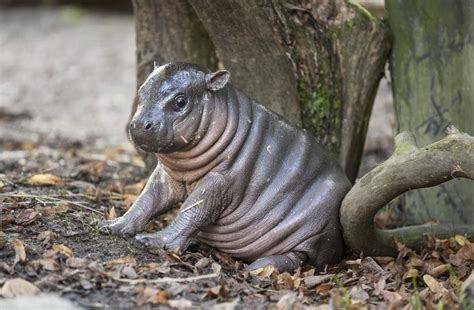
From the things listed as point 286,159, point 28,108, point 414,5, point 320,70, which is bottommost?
point 28,108

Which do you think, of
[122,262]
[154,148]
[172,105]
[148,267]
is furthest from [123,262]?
[172,105]

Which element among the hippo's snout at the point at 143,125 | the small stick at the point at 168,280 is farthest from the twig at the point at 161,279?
the hippo's snout at the point at 143,125

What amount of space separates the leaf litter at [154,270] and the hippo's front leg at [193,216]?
0.08 metres

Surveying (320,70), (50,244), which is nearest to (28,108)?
(320,70)

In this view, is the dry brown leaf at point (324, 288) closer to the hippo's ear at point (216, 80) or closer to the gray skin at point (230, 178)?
the gray skin at point (230, 178)

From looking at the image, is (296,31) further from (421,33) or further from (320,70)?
(421,33)

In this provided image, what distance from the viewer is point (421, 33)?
654 centimetres

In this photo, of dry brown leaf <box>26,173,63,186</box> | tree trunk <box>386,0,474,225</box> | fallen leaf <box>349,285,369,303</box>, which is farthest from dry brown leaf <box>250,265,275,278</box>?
dry brown leaf <box>26,173,63,186</box>

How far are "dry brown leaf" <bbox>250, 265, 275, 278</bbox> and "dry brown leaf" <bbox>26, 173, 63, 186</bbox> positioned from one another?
2.08 m

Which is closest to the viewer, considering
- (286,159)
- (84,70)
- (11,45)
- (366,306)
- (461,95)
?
(366,306)

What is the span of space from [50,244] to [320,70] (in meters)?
2.50

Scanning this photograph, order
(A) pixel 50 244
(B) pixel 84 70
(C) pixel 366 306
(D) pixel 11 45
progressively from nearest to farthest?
(C) pixel 366 306 < (A) pixel 50 244 < (B) pixel 84 70 < (D) pixel 11 45

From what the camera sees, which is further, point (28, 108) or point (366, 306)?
point (28, 108)

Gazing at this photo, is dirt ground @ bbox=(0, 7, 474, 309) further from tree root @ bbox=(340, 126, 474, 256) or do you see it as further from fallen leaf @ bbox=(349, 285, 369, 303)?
tree root @ bbox=(340, 126, 474, 256)
